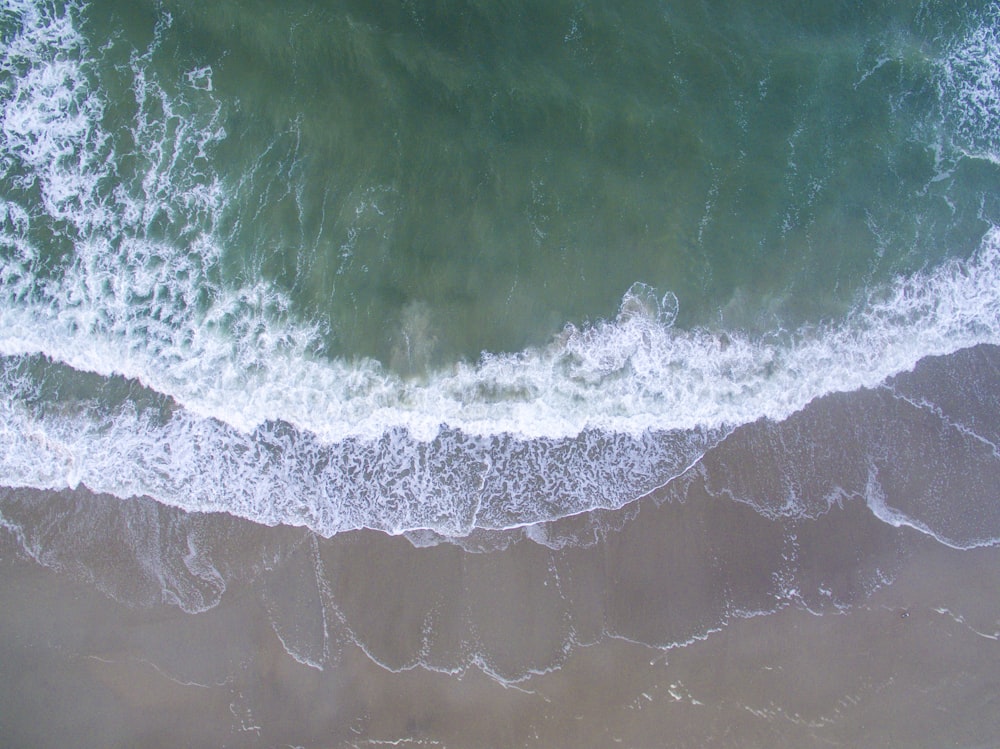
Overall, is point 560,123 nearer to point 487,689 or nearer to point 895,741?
point 487,689

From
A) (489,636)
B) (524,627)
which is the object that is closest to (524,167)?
(524,627)

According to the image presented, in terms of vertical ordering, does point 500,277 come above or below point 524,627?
above

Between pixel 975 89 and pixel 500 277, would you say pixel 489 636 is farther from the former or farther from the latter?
pixel 975 89

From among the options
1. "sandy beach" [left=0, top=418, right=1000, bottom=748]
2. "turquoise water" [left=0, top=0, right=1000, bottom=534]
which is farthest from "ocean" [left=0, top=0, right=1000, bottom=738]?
"sandy beach" [left=0, top=418, right=1000, bottom=748]

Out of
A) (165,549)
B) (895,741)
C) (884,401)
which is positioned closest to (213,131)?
(165,549)

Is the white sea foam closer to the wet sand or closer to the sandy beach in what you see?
the wet sand

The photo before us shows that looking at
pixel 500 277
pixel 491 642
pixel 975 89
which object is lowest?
pixel 491 642

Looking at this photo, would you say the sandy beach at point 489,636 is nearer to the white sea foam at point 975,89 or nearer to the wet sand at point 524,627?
the wet sand at point 524,627
